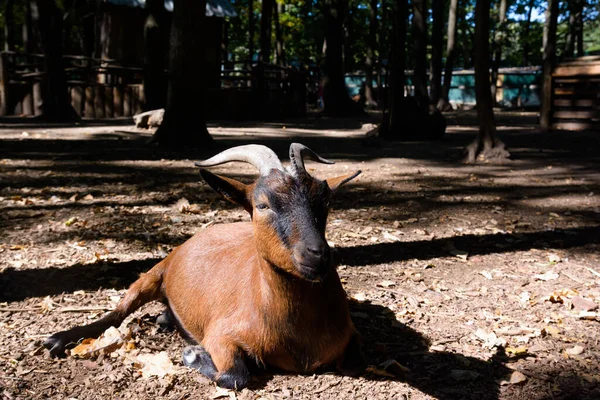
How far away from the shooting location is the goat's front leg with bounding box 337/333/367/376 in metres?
3.60

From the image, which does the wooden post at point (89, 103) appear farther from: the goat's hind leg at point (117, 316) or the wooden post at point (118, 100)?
the goat's hind leg at point (117, 316)

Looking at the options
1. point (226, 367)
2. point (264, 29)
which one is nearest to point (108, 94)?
point (264, 29)

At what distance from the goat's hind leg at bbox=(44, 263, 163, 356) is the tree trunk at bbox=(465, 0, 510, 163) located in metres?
8.41

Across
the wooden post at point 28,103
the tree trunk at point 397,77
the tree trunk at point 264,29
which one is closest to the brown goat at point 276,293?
the tree trunk at point 397,77

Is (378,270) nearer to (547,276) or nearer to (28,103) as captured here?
(547,276)

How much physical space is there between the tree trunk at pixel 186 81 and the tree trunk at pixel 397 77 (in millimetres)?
5565

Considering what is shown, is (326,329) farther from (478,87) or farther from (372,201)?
(478,87)

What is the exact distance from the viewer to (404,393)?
3.46 m

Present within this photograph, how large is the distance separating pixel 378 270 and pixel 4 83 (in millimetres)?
19190

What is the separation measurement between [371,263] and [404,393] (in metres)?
2.47

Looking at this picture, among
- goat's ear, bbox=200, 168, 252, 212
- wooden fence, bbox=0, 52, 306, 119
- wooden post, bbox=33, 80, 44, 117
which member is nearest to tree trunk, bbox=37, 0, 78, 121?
wooden post, bbox=33, 80, 44, 117

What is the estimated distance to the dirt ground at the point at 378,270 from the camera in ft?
12.0

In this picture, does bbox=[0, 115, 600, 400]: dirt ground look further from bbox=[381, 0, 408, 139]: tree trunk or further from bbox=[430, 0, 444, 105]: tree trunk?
bbox=[430, 0, 444, 105]: tree trunk

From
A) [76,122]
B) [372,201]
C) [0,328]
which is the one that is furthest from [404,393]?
[76,122]
